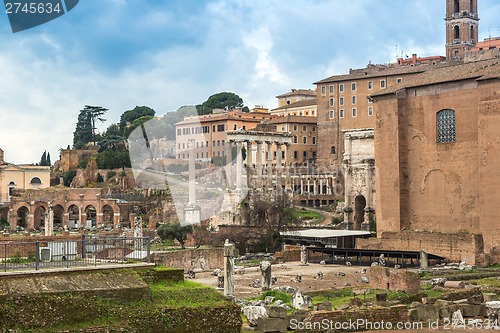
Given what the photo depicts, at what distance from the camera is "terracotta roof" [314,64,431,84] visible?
75.3 m

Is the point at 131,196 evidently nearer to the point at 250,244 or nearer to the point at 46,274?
the point at 250,244

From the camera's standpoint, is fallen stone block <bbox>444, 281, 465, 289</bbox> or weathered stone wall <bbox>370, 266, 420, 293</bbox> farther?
fallen stone block <bbox>444, 281, 465, 289</bbox>

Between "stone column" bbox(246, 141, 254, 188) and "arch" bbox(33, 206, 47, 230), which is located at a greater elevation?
"stone column" bbox(246, 141, 254, 188)

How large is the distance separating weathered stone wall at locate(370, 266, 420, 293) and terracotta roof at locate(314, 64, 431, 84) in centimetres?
4809

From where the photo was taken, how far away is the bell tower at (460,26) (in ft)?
308

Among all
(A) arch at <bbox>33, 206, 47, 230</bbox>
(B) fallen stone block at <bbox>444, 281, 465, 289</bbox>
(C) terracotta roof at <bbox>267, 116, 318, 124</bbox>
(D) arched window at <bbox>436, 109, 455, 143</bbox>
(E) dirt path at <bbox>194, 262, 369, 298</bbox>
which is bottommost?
(E) dirt path at <bbox>194, 262, 369, 298</bbox>

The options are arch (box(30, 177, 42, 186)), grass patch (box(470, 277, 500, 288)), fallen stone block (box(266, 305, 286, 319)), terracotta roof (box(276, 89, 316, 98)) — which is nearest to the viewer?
fallen stone block (box(266, 305, 286, 319))

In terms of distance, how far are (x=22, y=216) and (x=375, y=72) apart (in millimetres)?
36063

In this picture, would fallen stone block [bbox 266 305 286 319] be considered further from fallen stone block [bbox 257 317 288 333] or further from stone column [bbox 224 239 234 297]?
stone column [bbox 224 239 234 297]

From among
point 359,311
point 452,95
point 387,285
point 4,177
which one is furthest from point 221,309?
point 4,177

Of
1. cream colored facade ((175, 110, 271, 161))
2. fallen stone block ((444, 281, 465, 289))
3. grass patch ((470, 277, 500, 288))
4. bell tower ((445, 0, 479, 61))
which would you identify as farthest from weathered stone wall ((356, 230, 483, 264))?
bell tower ((445, 0, 479, 61))

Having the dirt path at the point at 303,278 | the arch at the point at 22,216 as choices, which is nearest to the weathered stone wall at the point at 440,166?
the dirt path at the point at 303,278

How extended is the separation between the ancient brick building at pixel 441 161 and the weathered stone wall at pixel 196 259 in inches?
406

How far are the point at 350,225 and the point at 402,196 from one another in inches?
445
